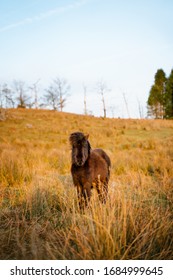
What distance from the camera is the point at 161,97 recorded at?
Answer: 4038 centimetres

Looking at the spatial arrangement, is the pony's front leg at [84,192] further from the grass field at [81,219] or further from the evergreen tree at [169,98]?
the evergreen tree at [169,98]

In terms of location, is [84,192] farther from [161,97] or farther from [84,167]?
[161,97]

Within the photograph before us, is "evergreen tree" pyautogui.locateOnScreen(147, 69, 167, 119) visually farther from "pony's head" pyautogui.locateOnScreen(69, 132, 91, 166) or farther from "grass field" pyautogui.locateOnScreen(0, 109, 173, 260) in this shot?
"pony's head" pyautogui.locateOnScreen(69, 132, 91, 166)

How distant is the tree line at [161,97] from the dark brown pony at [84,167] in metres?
37.9

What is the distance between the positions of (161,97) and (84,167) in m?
40.9

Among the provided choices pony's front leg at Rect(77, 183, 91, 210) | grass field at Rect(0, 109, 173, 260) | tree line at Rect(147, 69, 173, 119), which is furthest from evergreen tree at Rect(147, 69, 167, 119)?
pony's front leg at Rect(77, 183, 91, 210)

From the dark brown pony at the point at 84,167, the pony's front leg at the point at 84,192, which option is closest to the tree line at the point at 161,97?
the dark brown pony at the point at 84,167

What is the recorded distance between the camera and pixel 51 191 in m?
4.13

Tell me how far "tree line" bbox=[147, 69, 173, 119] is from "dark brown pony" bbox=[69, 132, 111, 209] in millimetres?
37875

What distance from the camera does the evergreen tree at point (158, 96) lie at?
40.8m

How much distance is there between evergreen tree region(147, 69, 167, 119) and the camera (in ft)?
134

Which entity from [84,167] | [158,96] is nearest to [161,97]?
[158,96]

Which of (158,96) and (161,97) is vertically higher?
(158,96)
